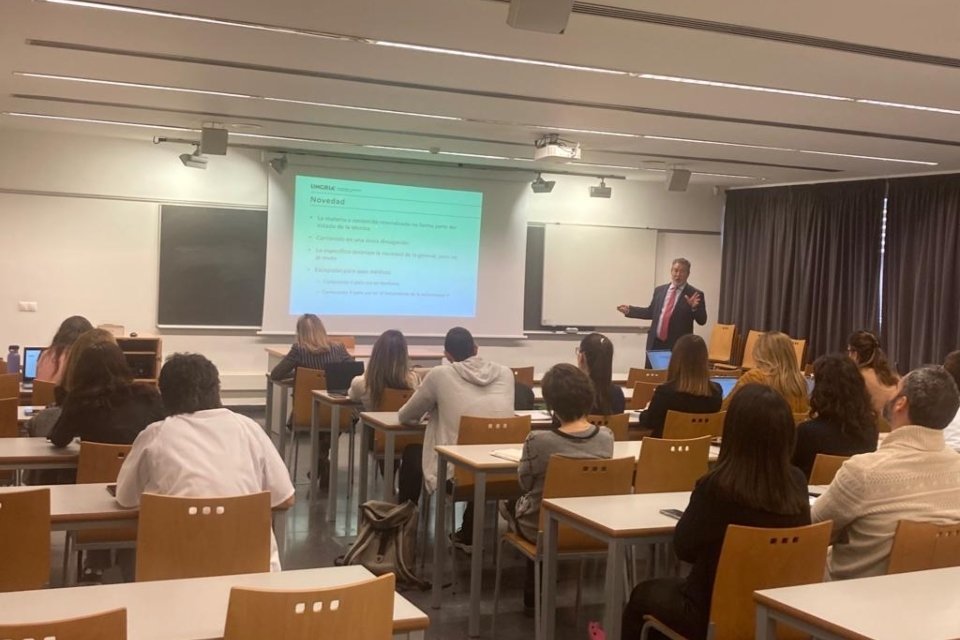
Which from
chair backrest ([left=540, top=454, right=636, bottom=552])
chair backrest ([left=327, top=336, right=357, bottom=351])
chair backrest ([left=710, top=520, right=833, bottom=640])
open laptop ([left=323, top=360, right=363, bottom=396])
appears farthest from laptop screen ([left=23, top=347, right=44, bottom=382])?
chair backrest ([left=710, top=520, right=833, bottom=640])

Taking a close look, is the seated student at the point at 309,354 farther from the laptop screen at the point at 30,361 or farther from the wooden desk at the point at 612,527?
the wooden desk at the point at 612,527

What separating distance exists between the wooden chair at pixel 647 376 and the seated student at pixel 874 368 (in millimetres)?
1951

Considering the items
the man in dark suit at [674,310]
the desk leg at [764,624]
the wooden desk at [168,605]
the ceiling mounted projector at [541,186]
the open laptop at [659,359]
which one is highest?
the ceiling mounted projector at [541,186]

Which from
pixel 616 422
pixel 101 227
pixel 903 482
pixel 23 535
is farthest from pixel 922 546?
pixel 101 227

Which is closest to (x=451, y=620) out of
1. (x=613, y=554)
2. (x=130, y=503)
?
(x=613, y=554)

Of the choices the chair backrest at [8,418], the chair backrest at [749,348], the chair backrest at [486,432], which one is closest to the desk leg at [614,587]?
the chair backrest at [486,432]

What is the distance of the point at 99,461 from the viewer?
3.67m

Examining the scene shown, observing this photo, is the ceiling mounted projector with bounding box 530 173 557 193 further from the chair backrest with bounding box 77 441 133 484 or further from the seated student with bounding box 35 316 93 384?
the chair backrest with bounding box 77 441 133 484

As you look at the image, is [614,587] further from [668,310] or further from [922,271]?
[922,271]

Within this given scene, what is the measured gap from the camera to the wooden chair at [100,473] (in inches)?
143

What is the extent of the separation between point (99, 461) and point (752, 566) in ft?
8.38

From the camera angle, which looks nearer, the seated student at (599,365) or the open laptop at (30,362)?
the seated student at (599,365)

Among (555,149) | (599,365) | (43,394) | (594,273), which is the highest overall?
(555,149)

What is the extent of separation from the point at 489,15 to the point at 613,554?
278cm
